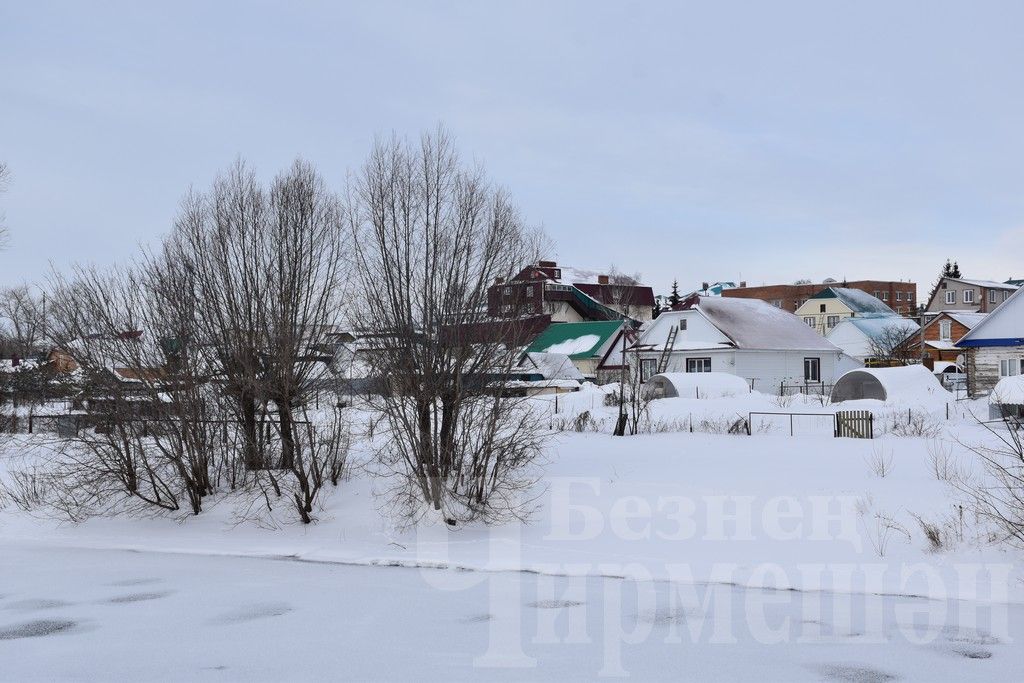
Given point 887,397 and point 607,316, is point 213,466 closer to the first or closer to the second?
point 887,397

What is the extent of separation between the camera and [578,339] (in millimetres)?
61750

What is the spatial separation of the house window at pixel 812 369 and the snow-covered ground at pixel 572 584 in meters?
29.9

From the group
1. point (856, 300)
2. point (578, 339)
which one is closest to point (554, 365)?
point (578, 339)

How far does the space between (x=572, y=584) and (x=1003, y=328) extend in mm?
35316

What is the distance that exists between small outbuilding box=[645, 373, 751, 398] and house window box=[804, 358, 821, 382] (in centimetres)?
1124

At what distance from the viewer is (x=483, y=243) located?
1700 cm

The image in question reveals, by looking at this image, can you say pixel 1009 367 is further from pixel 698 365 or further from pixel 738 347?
pixel 698 365

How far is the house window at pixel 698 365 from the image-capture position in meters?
48.6

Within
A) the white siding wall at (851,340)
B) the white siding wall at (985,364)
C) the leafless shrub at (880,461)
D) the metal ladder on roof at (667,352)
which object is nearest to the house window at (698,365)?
the metal ladder on roof at (667,352)

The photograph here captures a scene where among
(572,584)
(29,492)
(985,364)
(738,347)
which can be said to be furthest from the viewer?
(738,347)

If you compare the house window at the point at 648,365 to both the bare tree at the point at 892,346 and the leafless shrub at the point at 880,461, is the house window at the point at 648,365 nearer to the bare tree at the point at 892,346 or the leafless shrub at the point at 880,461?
the bare tree at the point at 892,346

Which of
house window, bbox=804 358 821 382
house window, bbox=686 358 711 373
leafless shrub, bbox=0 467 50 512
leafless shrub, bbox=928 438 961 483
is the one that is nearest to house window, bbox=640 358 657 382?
house window, bbox=686 358 711 373

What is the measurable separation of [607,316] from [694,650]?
7255cm

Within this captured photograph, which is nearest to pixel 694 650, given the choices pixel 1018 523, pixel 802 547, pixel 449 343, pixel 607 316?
pixel 802 547
